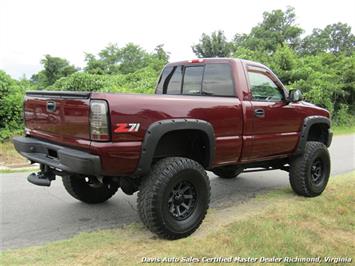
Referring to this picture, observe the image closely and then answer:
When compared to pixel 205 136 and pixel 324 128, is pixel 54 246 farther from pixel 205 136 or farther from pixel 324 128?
pixel 324 128

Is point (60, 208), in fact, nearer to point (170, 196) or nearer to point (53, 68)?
point (170, 196)

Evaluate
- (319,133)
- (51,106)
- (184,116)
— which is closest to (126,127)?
(184,116)

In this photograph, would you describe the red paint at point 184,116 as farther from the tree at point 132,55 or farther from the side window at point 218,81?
the tree at point 132,55

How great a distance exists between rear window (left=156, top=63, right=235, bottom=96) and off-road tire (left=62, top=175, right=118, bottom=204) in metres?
1.64

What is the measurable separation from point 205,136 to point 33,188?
324 cm

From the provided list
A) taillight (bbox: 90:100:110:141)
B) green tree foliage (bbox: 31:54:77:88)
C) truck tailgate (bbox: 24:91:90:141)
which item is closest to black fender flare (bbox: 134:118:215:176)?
taillight (bbox: 90:100:110:141)

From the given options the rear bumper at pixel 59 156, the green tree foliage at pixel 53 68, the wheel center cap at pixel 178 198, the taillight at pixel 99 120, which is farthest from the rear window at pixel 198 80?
the green tree foliage at pixel 53 68

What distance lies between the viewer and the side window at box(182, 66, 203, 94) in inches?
215

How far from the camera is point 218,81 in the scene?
529cm

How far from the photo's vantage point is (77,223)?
4.88 m

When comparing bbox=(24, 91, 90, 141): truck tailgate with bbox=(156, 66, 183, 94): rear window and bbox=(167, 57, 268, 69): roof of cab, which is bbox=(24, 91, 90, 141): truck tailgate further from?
bbox=(167, 57, 268, 69): roof of cab

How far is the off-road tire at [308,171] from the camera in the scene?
6051 millimetres

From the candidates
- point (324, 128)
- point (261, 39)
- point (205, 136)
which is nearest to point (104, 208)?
point (205, 136)

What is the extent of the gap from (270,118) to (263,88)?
445 mm
